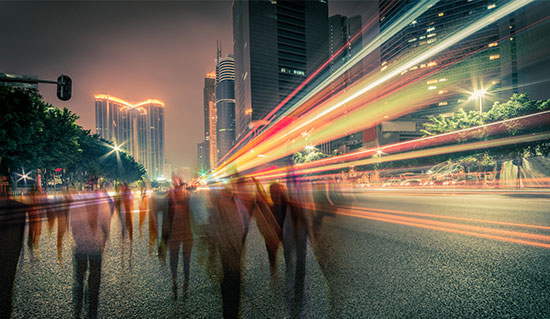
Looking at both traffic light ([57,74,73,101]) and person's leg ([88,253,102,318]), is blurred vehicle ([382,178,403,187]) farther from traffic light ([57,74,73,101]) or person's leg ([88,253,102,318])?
person's leg ([88,253,102,318])

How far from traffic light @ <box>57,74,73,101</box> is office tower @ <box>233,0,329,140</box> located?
105 m

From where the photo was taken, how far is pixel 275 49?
136 m

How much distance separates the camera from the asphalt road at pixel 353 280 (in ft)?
8.80

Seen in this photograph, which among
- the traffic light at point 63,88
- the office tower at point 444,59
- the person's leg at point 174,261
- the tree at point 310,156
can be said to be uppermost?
the office tower at point 444,59

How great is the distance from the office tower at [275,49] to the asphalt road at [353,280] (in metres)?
113

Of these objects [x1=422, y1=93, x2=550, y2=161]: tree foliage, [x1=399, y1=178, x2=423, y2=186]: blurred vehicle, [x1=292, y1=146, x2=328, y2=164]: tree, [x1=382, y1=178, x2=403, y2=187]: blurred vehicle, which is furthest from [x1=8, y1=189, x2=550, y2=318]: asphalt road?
[x1=292, y1=146, x2=328, y2=164]: tree

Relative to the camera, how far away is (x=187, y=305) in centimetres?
286

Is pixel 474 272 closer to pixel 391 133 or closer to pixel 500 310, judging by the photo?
pixel 500 310

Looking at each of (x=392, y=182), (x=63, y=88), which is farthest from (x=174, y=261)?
(x=392, y=182)

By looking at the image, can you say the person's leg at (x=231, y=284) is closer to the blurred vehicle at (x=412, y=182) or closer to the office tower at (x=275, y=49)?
the blurred vehicle at (x=412, y=182)

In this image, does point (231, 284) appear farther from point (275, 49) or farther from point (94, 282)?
point (275, 49)

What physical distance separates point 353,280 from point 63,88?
45.8ft

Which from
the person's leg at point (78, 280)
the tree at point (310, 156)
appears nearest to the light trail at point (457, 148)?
the tree at point (310, 156)

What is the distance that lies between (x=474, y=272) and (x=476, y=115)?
24036mm
